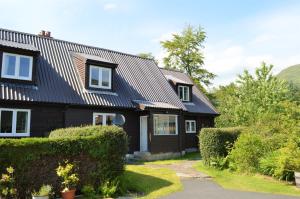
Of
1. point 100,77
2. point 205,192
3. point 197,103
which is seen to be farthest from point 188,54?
point 205,192

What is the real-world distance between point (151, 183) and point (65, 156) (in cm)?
386

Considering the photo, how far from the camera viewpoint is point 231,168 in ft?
50.8

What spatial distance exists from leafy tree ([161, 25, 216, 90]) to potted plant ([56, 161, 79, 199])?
3468 cm

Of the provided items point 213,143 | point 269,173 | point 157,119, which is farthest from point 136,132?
point 269,173

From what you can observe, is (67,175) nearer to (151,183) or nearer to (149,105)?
(151,183)

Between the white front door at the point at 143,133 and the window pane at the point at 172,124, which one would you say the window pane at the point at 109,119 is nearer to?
the white front door at the point at 143,133

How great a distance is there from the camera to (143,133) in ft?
69.8

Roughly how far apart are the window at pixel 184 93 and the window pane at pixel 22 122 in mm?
14671

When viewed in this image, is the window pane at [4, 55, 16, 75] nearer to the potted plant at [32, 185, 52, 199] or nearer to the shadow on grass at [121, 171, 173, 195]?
the shadow on grass at [121, 171, 173, 195]

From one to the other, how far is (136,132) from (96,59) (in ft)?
19.4

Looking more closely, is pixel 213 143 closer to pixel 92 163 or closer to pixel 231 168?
pixel 231 168

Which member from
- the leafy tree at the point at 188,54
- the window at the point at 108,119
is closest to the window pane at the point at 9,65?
the window at the point at 108,119

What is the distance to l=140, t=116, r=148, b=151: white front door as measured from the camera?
20.9 m

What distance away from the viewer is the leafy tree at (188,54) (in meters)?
43.0
